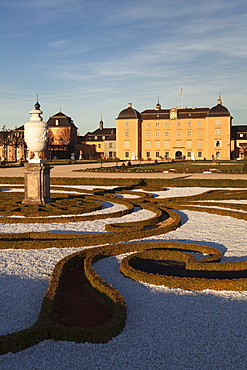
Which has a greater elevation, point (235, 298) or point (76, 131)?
point (76, 131)

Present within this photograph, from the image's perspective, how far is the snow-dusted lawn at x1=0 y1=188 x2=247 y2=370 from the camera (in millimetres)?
3115

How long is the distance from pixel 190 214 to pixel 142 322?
20.4 ft

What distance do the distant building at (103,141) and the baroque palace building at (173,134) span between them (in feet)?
24.7

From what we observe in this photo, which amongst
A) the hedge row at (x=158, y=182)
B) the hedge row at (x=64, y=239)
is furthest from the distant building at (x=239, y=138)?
the hedge row at (x=64, y=239)

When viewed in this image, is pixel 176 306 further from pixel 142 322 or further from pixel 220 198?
pixel 220 198

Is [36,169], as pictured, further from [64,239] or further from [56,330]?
[56,330]

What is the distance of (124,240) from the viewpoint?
6.79m

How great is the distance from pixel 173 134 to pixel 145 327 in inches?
2415

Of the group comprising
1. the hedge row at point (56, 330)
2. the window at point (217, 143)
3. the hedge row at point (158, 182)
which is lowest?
the hedge row at point (56, 330)

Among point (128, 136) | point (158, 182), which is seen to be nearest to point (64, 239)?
point (158, 182)

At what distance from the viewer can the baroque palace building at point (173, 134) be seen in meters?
61.6

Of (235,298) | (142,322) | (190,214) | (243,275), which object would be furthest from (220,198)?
(142,322)

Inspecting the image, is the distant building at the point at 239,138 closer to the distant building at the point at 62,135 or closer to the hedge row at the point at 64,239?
the distant building at the point at 62,135

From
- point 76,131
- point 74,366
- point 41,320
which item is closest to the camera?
point 74,366
